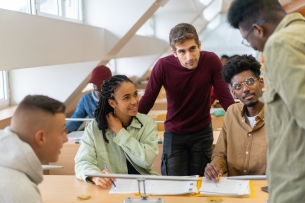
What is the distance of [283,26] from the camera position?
1261 mm

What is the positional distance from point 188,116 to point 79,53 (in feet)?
4.31

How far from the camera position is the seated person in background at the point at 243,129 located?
226cm

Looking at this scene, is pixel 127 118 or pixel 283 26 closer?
pixel 283 26

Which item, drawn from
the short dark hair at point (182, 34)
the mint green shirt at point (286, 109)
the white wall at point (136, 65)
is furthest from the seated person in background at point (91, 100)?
the white wall at point (136, 65)

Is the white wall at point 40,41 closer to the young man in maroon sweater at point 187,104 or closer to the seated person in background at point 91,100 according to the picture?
the seated person in background at point 91,100

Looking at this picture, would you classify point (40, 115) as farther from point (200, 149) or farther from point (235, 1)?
point (200, 149)

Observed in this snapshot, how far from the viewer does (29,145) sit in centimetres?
141

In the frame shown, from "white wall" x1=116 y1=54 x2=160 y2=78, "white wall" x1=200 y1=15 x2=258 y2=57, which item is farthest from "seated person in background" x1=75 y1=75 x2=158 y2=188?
"white wall" x1=200 y1=15 x2=258 y2=57

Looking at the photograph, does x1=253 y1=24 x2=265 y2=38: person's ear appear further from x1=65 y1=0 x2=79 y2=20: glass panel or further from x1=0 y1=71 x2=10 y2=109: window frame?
x1=65 y1=0 x2=79 y2=20: glass panel

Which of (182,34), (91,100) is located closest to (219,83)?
(182,34)

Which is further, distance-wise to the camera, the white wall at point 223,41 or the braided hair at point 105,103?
the white wall at point 223,41

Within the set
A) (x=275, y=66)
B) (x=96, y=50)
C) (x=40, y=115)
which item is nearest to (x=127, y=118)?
(x=40, y=115)

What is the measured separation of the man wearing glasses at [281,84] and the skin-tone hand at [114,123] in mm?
1152

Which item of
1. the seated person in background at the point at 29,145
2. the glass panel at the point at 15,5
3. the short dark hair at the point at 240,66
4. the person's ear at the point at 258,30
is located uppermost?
the glass panel at the point at 15,5
